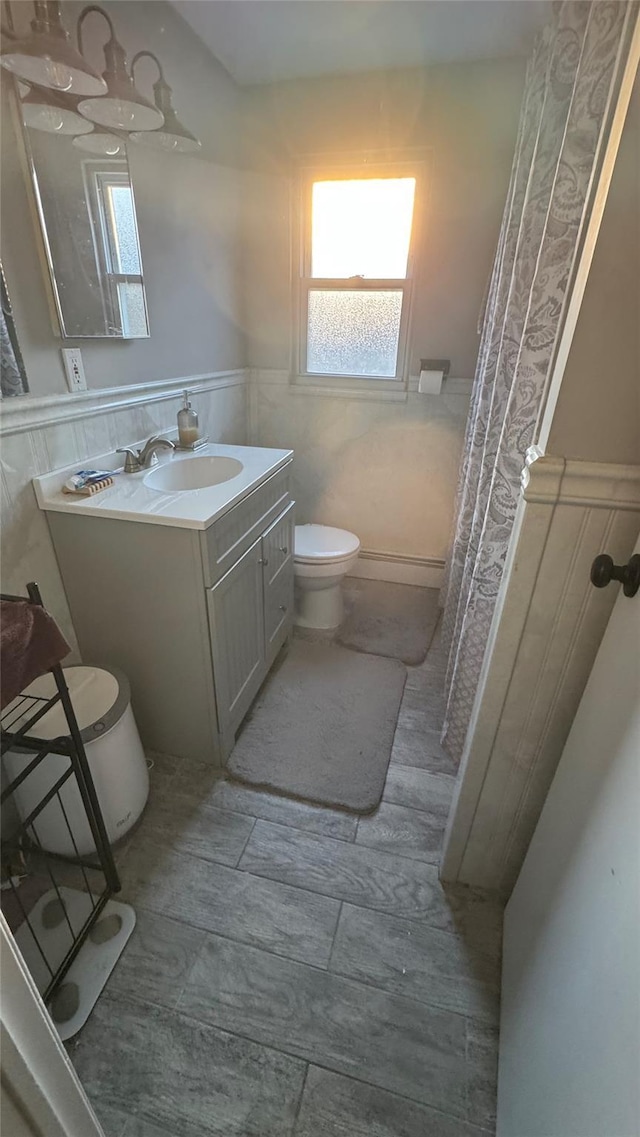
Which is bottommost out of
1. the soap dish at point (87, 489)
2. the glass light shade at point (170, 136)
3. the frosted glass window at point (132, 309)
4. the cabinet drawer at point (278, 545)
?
the cabinet drawer at point (278, 545)

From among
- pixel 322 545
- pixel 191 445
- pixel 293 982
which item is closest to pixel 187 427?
pixel 191 445

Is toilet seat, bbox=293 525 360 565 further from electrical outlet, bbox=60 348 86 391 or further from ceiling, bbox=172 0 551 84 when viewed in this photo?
ceiling, bbox=172 0 551 84

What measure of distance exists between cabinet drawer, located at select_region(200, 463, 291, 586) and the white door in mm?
922

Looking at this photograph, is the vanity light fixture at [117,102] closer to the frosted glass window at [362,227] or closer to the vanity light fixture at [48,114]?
the vanity light fixture at [48,114]

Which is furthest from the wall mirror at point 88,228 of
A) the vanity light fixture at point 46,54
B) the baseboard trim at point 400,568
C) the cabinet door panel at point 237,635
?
the baseboard trim at point 400,568

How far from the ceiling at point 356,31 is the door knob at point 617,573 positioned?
197cm

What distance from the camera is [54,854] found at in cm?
126

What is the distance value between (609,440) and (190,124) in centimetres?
202

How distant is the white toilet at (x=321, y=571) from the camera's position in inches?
84.7

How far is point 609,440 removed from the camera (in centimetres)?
78

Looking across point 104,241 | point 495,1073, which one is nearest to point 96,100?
point 104,241

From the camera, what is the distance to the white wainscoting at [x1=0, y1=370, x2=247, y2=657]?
1.23m

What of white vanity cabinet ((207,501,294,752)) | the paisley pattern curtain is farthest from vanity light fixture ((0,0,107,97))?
white vanity cabinet ((207,501,294,752))

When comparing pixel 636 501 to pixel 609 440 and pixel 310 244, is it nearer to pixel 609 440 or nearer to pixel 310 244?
pixel 609 440
